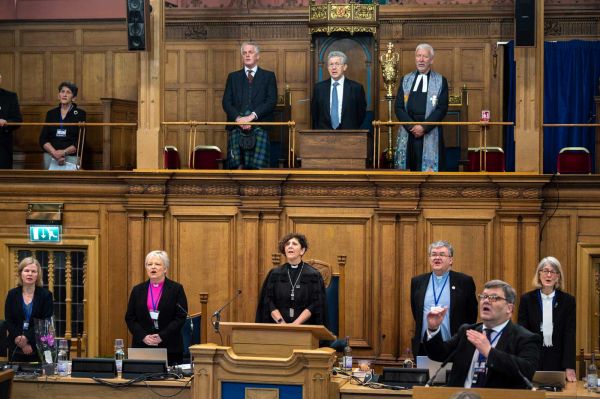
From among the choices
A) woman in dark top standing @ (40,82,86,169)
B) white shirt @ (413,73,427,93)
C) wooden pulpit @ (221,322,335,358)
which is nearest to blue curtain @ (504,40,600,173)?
white shirt @ (413,73,427,93)

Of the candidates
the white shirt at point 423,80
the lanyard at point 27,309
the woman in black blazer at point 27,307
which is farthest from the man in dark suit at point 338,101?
the lanyard at point 27,309

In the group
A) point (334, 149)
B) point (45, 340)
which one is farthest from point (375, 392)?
point (334, 149)

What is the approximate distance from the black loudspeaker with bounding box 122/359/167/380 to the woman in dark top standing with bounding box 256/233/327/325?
3.29 ft

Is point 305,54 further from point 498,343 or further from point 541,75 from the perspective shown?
point 498,343

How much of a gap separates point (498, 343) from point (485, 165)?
14.8 ft

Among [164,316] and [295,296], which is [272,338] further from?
[164,316]

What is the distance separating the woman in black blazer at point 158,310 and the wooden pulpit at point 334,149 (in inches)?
86.5

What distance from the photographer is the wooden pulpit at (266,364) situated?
684 centimetres

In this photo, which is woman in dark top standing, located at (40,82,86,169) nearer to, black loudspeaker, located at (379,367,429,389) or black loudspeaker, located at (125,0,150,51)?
black loudspeaker, located at (125,0,150,51)

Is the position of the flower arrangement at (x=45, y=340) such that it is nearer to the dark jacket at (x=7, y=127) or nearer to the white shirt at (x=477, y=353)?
the white shirt at (x=477, y=353)

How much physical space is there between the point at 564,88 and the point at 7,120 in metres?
5.58

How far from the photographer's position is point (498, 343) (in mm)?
6078

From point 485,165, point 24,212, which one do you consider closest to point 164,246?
point 24,212

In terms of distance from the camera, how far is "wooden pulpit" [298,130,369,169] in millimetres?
10234
